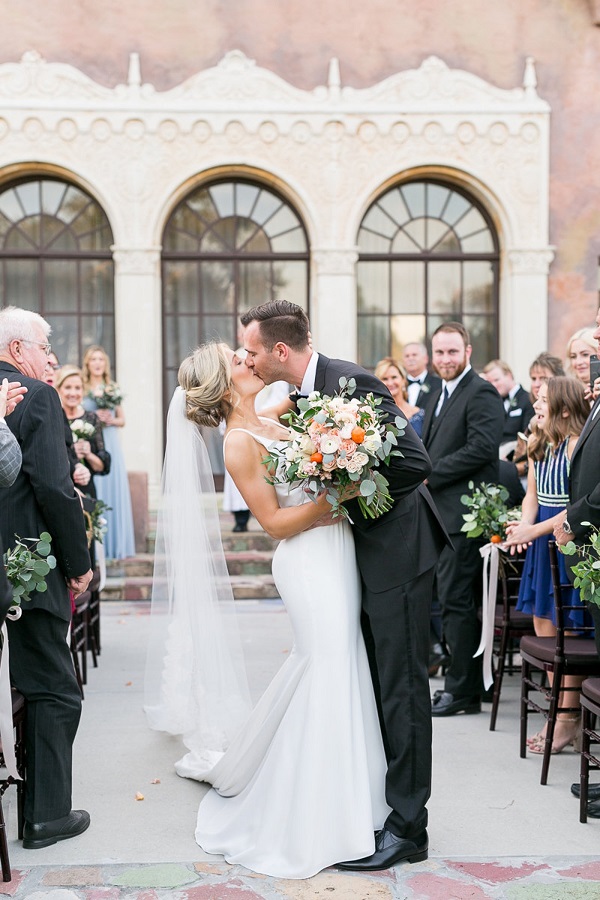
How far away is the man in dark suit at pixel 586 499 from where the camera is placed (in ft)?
14.8

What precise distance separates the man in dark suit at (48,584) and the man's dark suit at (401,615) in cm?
116

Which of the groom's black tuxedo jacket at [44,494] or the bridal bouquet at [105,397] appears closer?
the groom's black tuxedo jacket at [44,494]

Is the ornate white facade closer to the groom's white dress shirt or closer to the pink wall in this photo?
the pink wall

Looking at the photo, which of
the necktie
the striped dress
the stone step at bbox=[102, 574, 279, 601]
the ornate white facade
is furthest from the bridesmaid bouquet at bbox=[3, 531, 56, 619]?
the ornate white facade

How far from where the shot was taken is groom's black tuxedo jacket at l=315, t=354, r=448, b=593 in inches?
155

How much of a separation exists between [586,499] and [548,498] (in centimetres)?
112

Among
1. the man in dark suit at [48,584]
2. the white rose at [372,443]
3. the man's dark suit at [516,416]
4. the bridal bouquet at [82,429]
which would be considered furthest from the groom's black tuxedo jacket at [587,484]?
the bridal bouquet at [82,429]

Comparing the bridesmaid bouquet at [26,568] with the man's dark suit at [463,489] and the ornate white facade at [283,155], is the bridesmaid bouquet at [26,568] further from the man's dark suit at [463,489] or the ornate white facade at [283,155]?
the ornate white facade at [283,155]

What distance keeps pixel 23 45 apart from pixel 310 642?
10821 millimetres

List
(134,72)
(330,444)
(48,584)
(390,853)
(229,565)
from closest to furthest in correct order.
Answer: (330,444), (390,853), (48,584), (229,565), (134,72)

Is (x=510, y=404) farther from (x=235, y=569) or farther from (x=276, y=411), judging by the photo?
(x=276, y=411)

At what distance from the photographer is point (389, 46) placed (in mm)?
12734

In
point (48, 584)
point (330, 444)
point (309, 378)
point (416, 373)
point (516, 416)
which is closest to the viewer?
point (330, 444)

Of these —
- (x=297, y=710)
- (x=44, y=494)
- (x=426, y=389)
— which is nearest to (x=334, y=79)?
(x=426, y=389)
